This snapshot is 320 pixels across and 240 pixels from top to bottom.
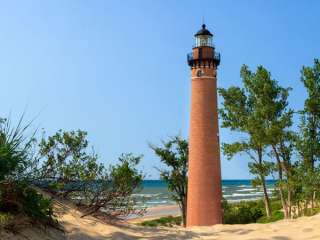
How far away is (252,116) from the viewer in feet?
83.9

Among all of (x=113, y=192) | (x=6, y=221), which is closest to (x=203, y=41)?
(x=113, y=192)

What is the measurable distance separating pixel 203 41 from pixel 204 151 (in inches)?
281

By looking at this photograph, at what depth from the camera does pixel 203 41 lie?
28.9 m

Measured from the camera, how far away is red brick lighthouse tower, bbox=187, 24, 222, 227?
2628cm

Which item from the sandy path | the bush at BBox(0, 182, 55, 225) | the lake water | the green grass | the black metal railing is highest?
the black metal railing

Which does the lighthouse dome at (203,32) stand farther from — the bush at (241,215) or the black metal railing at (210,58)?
the bush at (241,215)

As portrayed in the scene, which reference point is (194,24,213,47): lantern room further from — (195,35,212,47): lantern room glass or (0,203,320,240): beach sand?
(0,203,320,240): beach sand

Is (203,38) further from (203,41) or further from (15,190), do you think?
(15,190)

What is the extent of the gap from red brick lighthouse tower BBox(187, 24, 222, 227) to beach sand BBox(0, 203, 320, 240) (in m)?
12.4

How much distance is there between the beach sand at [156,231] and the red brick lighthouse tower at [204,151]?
40.8ft

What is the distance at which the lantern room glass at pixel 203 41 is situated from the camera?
28.8m

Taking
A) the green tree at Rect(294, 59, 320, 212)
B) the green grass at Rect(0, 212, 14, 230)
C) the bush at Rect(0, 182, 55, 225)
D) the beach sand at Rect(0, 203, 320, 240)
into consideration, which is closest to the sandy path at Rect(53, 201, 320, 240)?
the beach sand at Rect(0, 203, 320, 240)

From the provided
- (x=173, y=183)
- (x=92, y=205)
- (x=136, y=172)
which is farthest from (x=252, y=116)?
(x=92, y=205)

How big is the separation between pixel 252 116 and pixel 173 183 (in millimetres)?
8916
